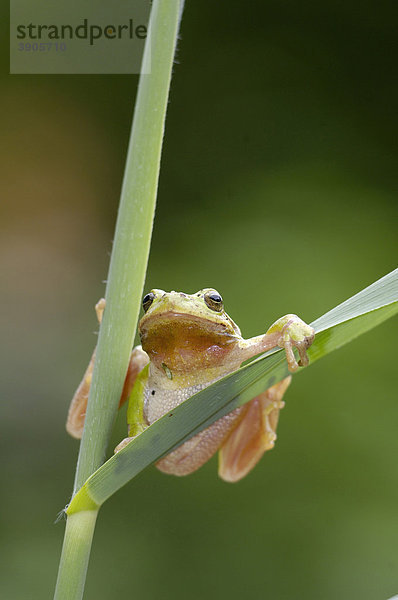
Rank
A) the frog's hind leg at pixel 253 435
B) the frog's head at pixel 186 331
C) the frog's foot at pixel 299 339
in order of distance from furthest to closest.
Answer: the frog's hind leg at pixel 253 435 < the frog's head at pixel 186 331 < the frog's foot at pixel 299 339

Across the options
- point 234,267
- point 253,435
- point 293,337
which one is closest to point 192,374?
point 253,435

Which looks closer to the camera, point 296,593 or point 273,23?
point 296,593

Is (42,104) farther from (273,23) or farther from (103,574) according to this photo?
(103,574)

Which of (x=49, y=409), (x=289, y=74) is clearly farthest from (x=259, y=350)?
(x=289, y=74)

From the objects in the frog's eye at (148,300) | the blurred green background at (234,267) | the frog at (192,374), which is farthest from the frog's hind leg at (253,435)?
the blurred green background at (234,267)

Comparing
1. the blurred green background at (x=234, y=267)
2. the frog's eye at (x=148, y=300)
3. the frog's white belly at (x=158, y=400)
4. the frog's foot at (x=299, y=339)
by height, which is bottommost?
the frog's foot at (x=299, y=339)

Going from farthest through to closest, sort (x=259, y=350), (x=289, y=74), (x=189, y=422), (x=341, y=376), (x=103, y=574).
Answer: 1. (x=289, y=74)
2. (x=341, y=376)
3. (x=103, y=574)
4. (x=259, y=350)
5. (x=189, y=422)

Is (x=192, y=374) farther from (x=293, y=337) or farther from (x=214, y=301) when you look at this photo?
(x=293, y=337)

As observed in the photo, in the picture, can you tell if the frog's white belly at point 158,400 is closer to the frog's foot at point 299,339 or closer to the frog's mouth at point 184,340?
the frog's mouth at point 184,340
